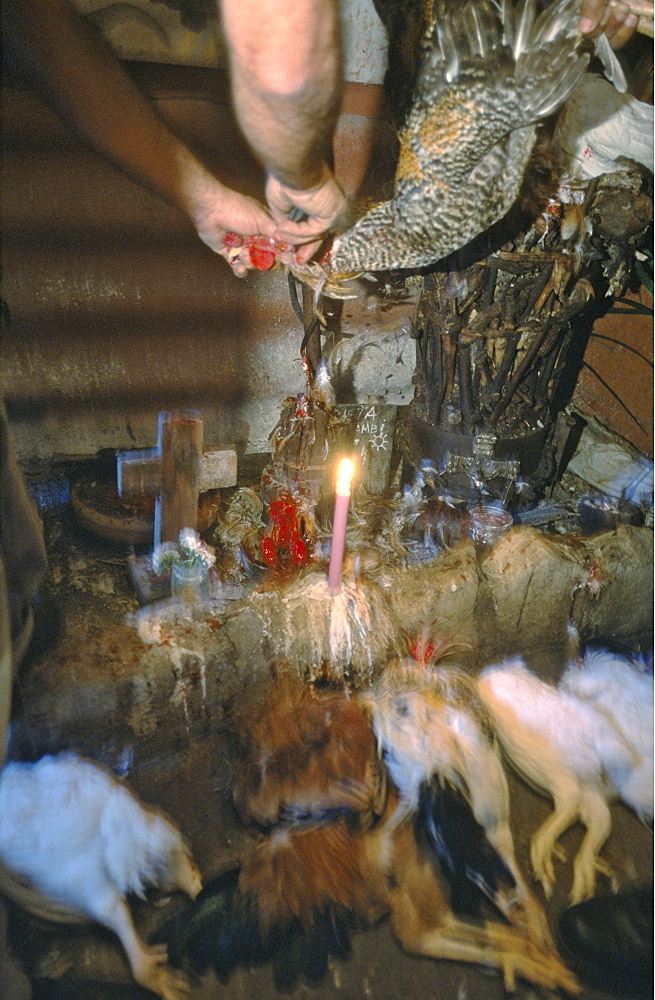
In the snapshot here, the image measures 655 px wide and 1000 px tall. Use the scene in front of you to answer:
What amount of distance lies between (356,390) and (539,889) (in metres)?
2.30

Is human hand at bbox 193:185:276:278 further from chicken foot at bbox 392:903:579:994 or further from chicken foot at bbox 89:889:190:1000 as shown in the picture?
chicken foot at bbox 392:903:579:994

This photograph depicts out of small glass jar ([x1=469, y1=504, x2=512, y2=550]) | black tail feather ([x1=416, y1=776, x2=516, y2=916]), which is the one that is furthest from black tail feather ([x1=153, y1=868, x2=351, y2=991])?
small glass jar ([x1=469, y1=504, x2=512, y2=550])

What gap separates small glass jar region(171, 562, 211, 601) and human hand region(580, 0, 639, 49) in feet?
6.80

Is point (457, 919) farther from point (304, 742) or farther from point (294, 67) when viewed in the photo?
point (294, 67)

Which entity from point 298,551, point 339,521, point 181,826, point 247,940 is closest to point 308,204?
point 339,521

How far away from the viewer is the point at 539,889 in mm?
1760

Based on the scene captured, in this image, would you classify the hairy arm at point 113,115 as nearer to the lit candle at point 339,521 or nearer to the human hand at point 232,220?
the human hand at point 232,220

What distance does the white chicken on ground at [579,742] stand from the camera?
189 cm

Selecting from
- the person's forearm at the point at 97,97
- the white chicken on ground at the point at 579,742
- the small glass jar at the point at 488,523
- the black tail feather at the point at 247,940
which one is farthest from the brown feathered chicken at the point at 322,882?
the person's forearm at the point at 97,97

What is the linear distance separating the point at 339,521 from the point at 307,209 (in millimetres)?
953

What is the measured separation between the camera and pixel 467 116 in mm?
1776

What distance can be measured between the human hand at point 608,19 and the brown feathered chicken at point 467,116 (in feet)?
0.08

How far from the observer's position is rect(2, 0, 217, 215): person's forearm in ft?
6.06

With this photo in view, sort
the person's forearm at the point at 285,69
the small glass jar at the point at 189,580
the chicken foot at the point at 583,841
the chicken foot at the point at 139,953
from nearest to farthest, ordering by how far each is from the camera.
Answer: the person's forearm at the point at 285,69 < the chicken foot at the point at 139,953 < the chicken foot at the point at 583,841 < the small glass jar at the point at 189,580
